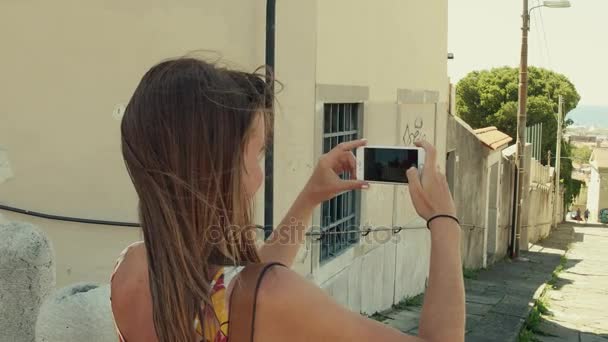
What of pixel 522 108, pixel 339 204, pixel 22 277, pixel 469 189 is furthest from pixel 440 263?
pixel 522 108

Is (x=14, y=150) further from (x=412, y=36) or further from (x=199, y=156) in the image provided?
(x=412, y=36)

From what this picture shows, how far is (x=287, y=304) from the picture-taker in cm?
114

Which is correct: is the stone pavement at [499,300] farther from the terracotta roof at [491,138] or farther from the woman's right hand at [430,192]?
the woman's right hand at [430,192]

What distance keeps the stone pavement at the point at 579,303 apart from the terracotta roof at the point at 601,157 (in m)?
37.6

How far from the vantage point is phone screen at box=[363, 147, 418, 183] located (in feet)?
7.04

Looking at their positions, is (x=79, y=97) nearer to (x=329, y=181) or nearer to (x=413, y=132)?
(x=329, y=181)

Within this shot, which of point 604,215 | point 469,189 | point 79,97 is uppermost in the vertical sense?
point 79,97

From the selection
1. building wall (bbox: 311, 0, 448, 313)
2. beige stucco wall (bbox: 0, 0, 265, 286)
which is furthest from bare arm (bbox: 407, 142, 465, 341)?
building wall (bbox: 311, 0, 448, 313)

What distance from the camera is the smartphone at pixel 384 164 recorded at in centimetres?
214

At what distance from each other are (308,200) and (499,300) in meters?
7.97

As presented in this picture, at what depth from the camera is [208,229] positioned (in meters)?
1.27

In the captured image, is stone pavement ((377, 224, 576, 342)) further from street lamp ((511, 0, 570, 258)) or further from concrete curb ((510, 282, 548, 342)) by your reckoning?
street lamp ((511, 0, 570, 258))

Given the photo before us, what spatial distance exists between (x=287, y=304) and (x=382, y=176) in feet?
3.57

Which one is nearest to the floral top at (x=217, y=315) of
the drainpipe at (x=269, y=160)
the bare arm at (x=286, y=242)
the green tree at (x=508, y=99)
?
the bare arm at (x=286, y=242)
